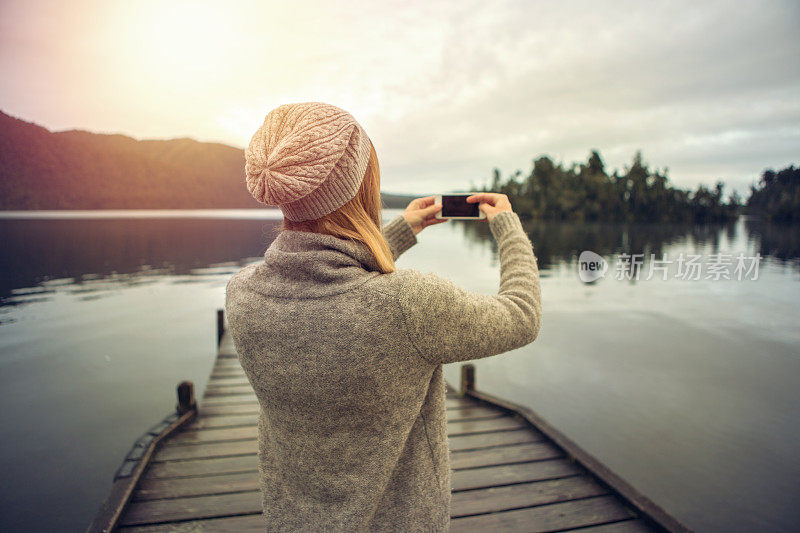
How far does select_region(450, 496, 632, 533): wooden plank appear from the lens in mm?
3156

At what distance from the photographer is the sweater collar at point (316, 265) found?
37.5 inches

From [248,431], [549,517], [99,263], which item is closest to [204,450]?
[248,431]

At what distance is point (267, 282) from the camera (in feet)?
3.43

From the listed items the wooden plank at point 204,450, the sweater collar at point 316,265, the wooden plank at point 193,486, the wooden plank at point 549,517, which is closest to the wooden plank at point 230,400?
the wooden plank at point 204,450

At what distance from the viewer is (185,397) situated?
5.06m

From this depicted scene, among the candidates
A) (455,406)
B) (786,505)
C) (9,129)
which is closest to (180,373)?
(455,406)

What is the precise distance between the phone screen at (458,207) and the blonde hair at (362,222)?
0.61 metres

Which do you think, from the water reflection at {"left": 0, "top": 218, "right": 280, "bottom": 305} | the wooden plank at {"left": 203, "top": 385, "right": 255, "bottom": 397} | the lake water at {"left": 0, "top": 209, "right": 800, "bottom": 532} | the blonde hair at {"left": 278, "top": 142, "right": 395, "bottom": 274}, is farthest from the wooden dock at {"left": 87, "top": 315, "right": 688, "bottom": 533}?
the water reflection at {"left": 0, "top": 218, "right": 280, "bottom": 305}

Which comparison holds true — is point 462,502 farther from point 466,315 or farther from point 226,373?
point 226,373

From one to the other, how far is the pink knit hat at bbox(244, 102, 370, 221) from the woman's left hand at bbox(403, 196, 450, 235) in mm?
671

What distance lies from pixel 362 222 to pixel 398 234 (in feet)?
2.08

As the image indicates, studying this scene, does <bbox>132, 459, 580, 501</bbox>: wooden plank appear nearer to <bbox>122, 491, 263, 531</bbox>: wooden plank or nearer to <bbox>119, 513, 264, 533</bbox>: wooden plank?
<bbox>122, 491, 263, 531</bbox>: wooden plank

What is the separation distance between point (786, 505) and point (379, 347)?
8.90 metres

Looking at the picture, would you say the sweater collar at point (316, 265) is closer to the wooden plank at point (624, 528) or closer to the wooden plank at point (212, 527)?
the wooden plank at point (212, 527)
